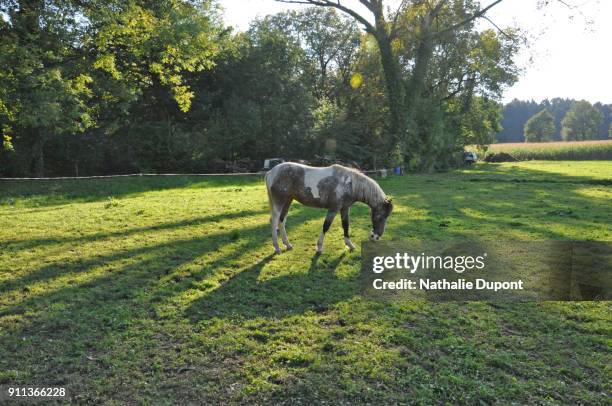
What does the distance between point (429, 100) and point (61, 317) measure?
39.7 metres

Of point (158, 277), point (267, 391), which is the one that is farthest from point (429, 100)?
point (267, 391)

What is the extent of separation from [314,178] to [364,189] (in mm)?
1265

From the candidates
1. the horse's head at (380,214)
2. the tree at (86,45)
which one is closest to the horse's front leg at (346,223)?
the horse's head at (380,214)

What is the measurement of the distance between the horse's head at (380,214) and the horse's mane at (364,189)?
0.37 feet

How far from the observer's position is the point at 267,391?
193 inches

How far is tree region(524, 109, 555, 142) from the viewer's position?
405 feet

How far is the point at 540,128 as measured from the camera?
125 m

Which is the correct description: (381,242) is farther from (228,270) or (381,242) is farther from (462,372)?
(462,372)

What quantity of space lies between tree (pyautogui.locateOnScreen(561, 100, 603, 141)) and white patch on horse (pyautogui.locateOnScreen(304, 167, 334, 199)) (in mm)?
136178

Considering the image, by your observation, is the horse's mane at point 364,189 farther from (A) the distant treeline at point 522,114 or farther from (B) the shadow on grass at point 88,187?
(A) the distant treeline at point 522,114

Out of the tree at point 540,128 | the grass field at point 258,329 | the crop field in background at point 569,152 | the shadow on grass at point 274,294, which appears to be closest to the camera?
the grass field at point 258,329

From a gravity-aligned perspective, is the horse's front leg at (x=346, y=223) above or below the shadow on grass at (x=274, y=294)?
above

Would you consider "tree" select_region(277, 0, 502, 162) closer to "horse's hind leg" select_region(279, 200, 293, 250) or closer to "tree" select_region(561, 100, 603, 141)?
"horse's hind leg" select_region(279, 200, 293, 250)

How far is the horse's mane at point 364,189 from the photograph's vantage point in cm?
1026
